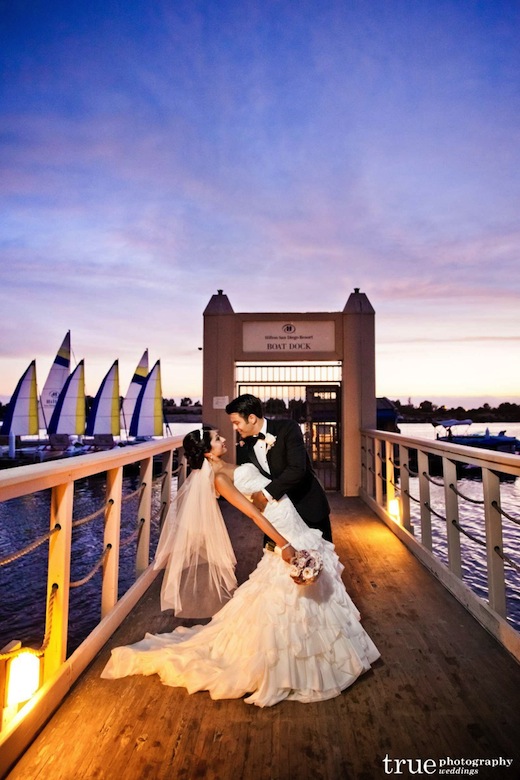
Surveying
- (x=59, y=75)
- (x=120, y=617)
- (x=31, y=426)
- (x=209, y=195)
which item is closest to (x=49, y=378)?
(x=31, y=426)

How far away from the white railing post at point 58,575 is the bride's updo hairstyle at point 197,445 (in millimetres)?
645

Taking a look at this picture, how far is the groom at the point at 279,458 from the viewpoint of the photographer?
2.14 m

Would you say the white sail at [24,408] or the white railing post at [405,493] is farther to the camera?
the white sail at [24,408]

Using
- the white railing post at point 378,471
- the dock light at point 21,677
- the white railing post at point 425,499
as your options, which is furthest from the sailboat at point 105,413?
the dock light at point 21,677

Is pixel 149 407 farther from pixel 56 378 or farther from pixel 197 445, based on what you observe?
pixel 197 445

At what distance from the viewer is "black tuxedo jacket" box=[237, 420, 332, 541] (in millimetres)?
2125

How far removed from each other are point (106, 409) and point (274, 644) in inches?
1227

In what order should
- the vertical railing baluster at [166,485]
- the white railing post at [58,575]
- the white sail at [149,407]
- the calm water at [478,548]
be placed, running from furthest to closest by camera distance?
1. the white sail at [149,407]
2. the calm water at [478,548]
3. the vertical railing baluster at [166,485]
4. the white railing post at [58,575]

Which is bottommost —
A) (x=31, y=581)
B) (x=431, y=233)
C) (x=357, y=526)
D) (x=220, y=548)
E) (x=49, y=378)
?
(x=31, y=581)

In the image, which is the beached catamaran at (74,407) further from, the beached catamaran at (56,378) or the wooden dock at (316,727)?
the wooden dock at (316,727)

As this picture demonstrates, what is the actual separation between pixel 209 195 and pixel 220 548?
11.8m

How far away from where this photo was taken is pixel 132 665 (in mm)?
2184

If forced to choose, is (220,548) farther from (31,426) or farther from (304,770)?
(31,426)

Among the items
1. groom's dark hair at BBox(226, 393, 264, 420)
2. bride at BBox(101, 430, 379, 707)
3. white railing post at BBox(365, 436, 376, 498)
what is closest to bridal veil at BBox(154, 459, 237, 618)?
bride at BBox(101, 430, 379, 707)
